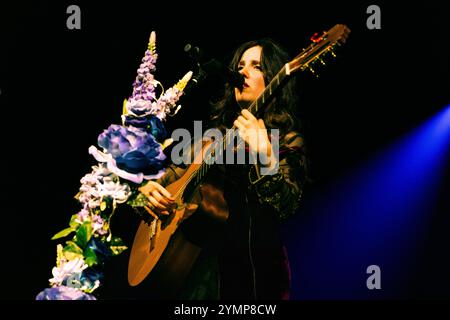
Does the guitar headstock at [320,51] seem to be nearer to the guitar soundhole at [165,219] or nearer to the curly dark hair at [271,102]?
the curly dark hair at [271,102]

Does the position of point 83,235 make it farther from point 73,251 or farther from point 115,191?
point 115,191

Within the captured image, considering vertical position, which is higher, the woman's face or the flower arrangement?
the woman's face

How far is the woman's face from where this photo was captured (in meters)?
2.57

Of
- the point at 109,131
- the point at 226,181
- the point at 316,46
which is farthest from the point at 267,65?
the point at 109,131

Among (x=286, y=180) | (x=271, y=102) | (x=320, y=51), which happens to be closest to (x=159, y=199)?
(x=286, y=180)

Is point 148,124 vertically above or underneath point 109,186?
above

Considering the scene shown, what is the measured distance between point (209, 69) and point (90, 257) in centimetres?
77

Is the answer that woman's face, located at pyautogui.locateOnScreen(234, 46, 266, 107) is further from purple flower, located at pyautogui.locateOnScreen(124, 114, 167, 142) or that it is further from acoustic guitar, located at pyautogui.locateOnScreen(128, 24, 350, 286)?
purple flower, located at pyautogui.locateOnScreen(124, 114, 167, 142)

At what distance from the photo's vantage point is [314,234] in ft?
9.92

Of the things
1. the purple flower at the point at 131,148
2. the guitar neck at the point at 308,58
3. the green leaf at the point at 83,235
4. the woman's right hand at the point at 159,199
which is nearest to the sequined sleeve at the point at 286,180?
the guitar neck at the point at 308,58

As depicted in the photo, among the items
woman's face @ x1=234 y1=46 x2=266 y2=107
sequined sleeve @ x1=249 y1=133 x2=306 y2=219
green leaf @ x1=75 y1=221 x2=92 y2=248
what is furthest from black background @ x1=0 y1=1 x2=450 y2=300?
green leaf @ x1=75 y1=221 x2=92 y2=248

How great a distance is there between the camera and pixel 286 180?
7.64 feet

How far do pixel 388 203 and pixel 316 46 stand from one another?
A: 3.39 ft

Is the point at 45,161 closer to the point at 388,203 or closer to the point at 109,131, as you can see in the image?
the point at 109,131
